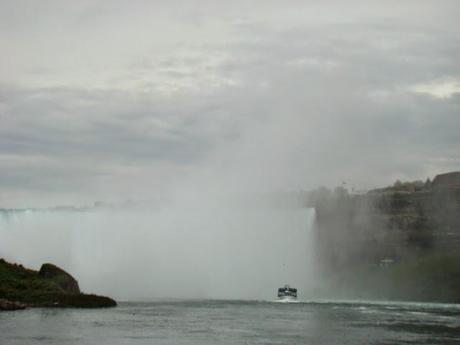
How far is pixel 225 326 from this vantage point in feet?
187

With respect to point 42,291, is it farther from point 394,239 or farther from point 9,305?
point 394,239

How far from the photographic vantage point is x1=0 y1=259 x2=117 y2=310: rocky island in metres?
72.1

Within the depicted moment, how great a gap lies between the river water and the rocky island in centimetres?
284

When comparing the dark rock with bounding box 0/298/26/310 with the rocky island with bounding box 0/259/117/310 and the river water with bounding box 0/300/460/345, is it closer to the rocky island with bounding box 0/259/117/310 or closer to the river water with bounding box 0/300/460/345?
the rocky island with bounding box 0/259/117/310

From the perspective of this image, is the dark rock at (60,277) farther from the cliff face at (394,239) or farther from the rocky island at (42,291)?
the cliff face at (394,239)

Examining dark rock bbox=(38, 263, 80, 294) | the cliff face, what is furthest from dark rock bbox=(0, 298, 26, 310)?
the cliff face

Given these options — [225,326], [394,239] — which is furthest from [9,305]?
[394,239]

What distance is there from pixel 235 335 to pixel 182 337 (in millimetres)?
3636

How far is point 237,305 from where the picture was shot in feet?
265

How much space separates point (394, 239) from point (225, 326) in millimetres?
69070

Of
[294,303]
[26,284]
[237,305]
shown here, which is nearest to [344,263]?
[294,303]

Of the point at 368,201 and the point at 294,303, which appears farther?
the point at 368,201

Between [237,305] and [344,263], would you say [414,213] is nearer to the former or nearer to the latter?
[344,263]

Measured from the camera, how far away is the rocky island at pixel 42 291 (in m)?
72.1
